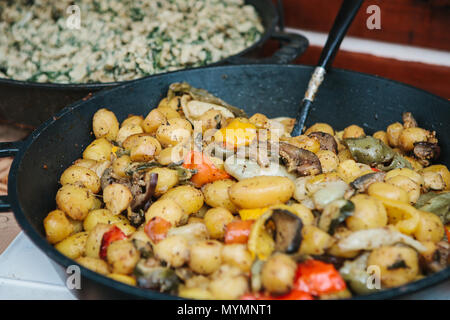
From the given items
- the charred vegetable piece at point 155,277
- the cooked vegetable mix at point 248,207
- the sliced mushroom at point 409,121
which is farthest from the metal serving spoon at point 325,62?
the charred vegetable piece at point 155,277

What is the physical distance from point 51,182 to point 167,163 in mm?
371

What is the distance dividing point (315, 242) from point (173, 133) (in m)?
0.64

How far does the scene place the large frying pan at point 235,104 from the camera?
126cm

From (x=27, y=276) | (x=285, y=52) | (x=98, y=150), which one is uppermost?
(x=285, y=52)

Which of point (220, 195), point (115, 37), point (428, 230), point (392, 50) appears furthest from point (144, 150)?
point (392, 50)

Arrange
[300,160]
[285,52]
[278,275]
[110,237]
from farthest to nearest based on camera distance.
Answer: [285,52] → [300,160] → [110,237] → [278,275]

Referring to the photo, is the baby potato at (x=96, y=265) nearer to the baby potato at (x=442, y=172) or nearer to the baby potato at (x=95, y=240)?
the baby potato at (x=95, y=240)

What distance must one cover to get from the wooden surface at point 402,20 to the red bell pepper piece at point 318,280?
2092 mm

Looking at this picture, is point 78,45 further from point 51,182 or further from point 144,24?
point 51,182

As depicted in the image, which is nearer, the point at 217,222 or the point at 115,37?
the point at 217,222

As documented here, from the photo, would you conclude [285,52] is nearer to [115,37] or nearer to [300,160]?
[300,160]

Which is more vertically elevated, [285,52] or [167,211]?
[285,52]

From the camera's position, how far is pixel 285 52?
1939mm

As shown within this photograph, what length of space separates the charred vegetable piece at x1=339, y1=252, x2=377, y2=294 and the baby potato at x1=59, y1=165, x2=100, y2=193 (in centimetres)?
79
